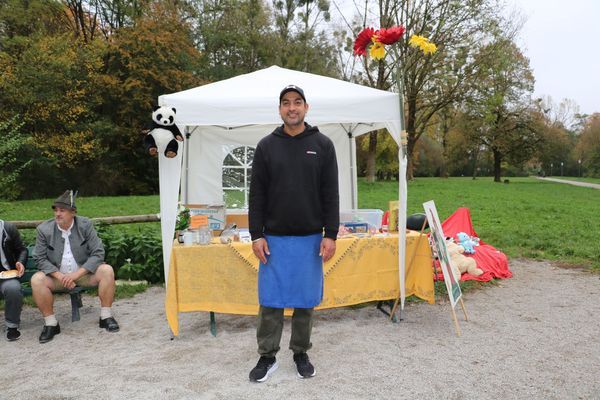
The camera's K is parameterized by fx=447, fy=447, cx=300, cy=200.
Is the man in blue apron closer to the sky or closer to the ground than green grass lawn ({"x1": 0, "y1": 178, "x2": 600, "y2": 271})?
closer to the sky

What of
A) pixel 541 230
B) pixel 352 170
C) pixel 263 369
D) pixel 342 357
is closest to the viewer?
pixel 263 369

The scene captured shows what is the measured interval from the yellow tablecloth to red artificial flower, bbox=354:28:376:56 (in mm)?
1669

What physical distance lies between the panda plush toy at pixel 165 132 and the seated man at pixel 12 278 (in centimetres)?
151

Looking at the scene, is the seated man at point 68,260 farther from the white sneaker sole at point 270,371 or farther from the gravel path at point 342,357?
the white sneaker sole at point 270,371

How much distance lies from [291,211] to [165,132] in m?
1.52

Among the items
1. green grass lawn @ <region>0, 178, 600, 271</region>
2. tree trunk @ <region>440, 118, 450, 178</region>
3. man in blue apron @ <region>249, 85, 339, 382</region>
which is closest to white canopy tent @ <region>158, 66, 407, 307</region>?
man in blue apron @ <region>249, 85, 339, 382</region>

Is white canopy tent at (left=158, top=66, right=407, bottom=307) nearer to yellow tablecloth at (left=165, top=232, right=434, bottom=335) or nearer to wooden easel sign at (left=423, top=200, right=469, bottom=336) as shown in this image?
yellow tablecloth at (left=165, top=232, right=434, bottom=335)

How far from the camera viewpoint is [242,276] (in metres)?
3.81

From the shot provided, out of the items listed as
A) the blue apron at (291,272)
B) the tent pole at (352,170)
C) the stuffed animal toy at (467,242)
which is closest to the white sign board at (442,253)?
the blue apron at (291,272)

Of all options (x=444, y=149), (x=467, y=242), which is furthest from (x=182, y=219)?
(x=444, y=149)

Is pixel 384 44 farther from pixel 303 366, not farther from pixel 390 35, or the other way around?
pixel 303 366

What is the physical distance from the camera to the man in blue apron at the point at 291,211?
9.02 feet

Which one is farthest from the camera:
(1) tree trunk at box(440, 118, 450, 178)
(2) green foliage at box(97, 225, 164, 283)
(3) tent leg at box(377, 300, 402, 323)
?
(1) tree trunk at box(440, 118, 450, 178)

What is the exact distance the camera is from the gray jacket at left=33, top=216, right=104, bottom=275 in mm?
3904
